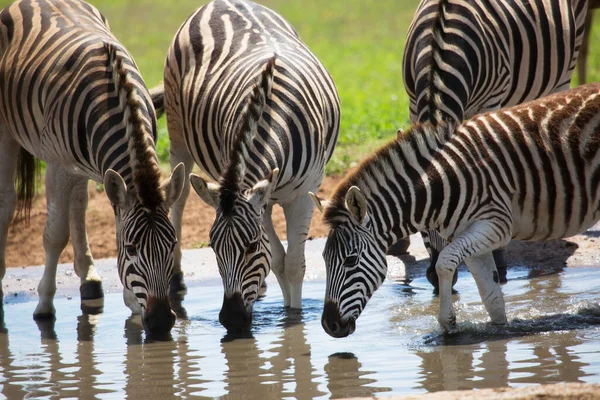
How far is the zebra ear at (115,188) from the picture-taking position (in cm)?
685

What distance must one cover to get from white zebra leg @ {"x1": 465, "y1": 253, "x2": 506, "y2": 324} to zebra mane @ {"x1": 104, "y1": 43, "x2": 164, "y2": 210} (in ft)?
7.70

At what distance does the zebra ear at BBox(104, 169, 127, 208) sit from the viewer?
6.85 m

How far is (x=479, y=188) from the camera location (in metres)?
6.86

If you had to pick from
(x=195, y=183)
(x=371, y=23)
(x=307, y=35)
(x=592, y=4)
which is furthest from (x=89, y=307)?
(x=371, y=23)

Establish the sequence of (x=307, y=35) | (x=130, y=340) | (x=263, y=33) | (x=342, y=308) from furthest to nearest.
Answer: (x=307, y=35)
(x=263, y=33)
(x=130, y=340)
(x=342, y=308)

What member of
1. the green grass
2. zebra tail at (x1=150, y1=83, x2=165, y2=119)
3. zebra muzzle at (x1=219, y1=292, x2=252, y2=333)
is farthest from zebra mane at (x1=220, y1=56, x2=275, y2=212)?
the green grass

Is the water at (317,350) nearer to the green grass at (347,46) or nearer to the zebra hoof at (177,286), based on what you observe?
the zebra hoof at (177,286)

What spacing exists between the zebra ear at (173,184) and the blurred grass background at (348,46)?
6001 mm

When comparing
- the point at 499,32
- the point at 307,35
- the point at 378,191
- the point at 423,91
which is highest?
the point at 307,35

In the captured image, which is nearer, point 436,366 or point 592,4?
point 436,366

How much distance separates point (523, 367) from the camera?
585 centimetres

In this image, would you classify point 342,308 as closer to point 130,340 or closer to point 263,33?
point 130,340

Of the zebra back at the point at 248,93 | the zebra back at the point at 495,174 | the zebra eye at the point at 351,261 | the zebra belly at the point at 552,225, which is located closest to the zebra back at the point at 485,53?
the zebra back at the point at 495,174

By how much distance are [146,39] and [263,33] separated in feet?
74.5
